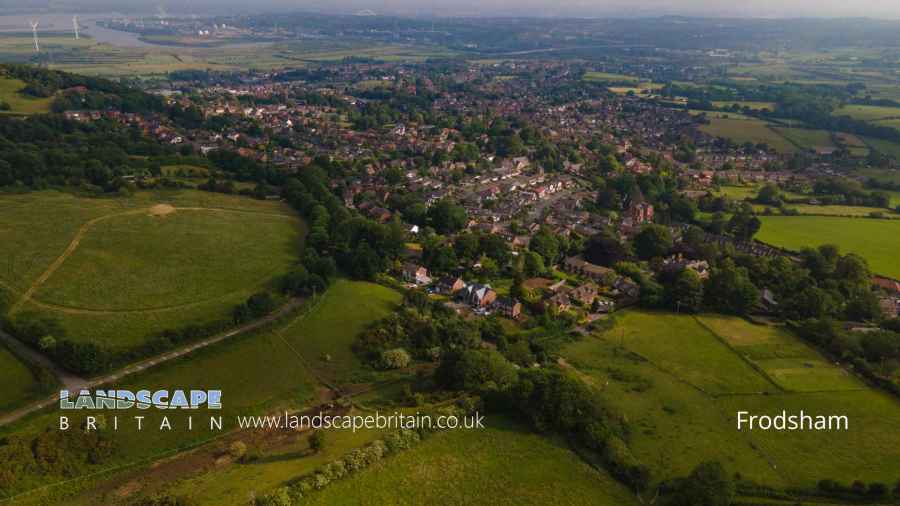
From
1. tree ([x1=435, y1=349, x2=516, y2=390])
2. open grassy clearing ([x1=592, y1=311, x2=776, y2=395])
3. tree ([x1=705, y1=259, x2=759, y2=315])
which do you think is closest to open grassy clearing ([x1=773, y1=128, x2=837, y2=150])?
tree ([x1=705, y1=259, x2=759, y2=315])

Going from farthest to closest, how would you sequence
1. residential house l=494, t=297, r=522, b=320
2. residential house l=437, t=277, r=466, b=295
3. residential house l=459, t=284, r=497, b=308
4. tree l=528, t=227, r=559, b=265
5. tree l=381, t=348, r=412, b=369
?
tree l=528, t=227, r=559, b=265 < residential house l=437, t=277, r=466, b=295 < residential house l=459, t=284, r=497, b=308 < residential house l=494, t=297, r=522, b=320 < tree l=381, t=348, r=412, b=369

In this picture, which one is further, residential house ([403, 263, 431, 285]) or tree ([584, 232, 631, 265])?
tree ([584, 232, 631, 265])

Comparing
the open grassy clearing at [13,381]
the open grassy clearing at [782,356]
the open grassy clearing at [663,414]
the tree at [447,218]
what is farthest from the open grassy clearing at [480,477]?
the tree at [447,218]

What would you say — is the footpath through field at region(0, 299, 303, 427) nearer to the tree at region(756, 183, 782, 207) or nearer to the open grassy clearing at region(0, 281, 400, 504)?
the open grassy clearing at region(0, 281, 400, 504)

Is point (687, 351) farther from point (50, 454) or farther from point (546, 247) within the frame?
point (50, 454)

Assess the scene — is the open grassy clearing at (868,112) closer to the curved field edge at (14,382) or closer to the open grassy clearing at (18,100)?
the curved field edge at (14,382)

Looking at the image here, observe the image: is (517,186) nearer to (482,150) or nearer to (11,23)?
(482,150)
